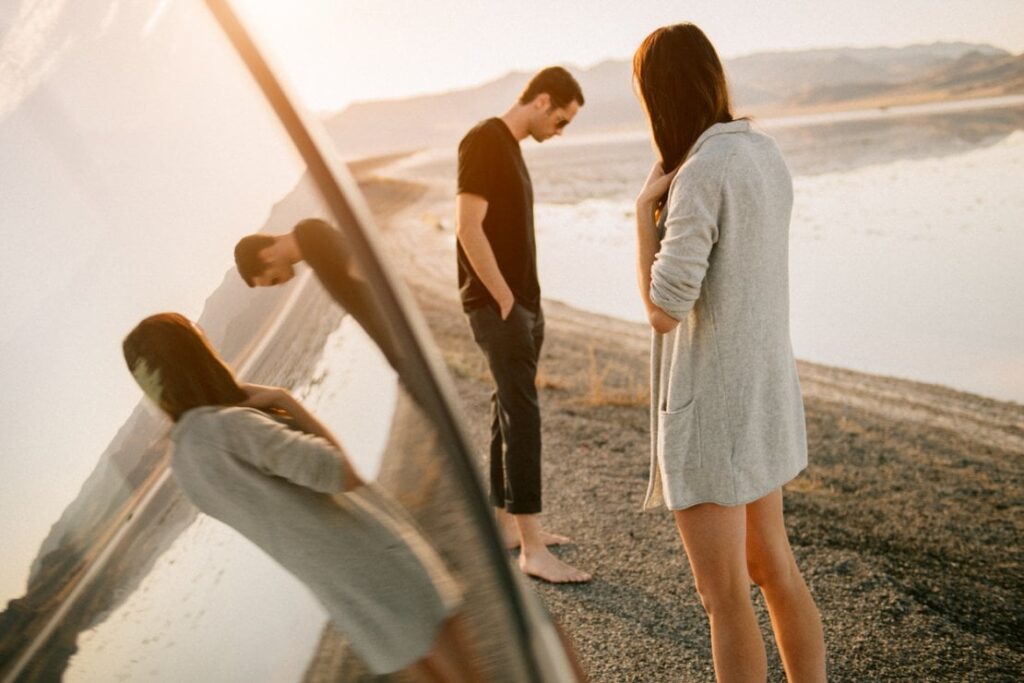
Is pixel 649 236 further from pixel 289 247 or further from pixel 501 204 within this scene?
pixel 289 247

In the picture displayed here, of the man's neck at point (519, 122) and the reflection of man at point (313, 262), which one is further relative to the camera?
the man's neck at point (519, 122)

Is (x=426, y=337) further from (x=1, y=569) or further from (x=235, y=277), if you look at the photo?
(x=1, y=569)

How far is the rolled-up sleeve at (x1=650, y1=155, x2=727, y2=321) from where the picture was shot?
163cm

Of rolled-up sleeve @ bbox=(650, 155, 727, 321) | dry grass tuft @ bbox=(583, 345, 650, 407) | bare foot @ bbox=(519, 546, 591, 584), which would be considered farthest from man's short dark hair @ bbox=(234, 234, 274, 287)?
dry grass tuft @ bbox=(583, 345, 650, 407)

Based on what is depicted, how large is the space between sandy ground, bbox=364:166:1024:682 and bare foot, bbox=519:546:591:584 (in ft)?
0.13

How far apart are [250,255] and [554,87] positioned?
2.47m

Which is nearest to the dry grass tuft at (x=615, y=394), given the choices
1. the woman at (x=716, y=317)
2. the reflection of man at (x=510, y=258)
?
the reflection of man at (x=510, y=258)

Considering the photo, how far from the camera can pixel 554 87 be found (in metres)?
2.95

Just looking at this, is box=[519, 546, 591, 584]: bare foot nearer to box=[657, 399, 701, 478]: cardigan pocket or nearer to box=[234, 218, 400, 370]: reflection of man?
box=[657, 399, 701, 478]: cardigan pocket

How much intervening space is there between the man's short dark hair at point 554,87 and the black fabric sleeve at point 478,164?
0.30 meters

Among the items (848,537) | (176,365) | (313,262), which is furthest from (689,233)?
(848,537)

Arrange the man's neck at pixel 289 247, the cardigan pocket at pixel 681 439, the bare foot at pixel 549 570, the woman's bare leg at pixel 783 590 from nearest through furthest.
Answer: the man's neck at pixel 289 247 → the cardigan pocket at pixel 681 439 → the woman's bare leg at pixel 783 590 → the bare foot at pixel 549 570

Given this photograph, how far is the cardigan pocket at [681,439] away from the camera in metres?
1.77

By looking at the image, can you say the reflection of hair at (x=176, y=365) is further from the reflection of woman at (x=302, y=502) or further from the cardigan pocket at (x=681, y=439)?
the cardigan pocket at (x=681, y=439)
